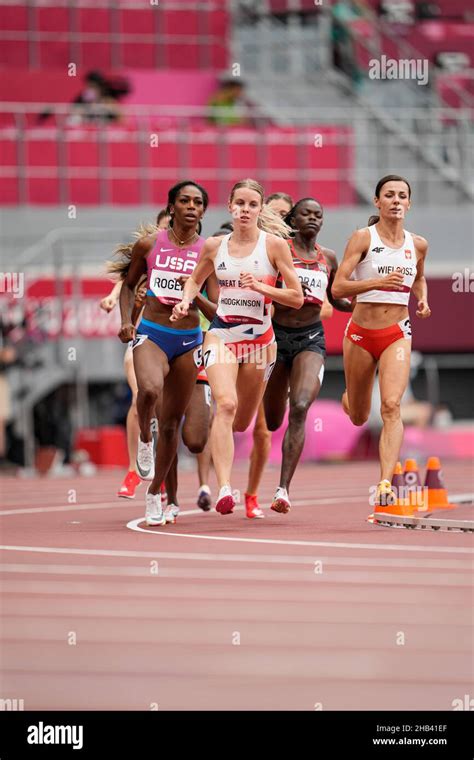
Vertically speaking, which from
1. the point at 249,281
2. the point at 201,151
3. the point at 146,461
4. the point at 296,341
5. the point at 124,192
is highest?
the point at 201,151

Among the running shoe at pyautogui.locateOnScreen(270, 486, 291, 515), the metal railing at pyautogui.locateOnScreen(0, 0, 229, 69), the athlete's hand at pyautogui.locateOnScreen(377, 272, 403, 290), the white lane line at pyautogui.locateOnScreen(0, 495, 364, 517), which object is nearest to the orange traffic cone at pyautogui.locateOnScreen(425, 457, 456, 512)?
the white lane line at pyautogui.locateOnScreen(0, 495, 364, 517)

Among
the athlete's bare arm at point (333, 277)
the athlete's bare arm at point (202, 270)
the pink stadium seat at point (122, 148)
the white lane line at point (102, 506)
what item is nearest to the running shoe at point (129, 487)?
the white lane line at point (102, 506)

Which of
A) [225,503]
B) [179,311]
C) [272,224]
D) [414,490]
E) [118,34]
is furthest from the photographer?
[118,34]

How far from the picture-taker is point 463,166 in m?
31.9

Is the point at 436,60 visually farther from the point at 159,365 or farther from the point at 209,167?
the point at 159,365

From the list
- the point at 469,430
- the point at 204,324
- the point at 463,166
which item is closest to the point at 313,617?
the point at 204,324

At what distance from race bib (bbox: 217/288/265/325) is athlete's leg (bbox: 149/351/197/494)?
407 millimetres

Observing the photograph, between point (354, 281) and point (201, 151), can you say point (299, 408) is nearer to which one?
point (354, 281)

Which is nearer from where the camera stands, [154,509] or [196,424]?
[154,509]

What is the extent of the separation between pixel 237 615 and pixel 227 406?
419cm

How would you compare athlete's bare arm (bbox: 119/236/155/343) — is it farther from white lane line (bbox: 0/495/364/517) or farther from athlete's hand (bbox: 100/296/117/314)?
white lane line (bbox: 0/495/364/517)

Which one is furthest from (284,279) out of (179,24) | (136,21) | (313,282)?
(179,24)

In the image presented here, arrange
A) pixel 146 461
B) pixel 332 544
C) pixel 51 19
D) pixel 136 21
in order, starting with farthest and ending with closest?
pixel 136 21
pixel 51 19
pixel 146 461
pixel 332 544

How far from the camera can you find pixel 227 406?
13.0 meters
